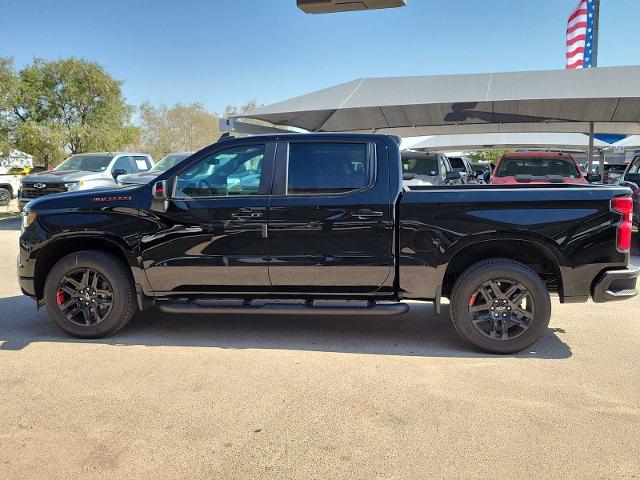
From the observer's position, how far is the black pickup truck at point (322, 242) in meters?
4.72

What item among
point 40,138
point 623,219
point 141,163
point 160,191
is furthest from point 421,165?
point 40,138

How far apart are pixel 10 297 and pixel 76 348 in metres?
2.58

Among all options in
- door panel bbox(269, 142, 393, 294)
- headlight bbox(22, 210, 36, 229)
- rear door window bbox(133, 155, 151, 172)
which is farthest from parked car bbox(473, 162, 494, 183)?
headlight bbox(22, 210, 36, 229)

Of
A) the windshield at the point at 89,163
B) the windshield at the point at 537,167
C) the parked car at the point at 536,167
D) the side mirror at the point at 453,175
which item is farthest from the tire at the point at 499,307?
the windshield at the point at 89,163

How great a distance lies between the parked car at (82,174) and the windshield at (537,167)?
920 centimetres

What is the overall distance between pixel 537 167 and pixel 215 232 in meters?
9.12

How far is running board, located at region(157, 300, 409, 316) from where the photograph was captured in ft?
16.3

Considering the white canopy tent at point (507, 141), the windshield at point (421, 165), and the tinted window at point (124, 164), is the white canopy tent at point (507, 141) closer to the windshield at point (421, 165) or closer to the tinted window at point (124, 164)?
the windshield at point (421, 165)

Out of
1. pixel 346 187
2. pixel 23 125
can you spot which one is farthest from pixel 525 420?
pixel 23 125

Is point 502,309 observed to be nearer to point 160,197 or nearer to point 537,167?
point 160,197

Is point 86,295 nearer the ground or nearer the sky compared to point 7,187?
nearer the ground

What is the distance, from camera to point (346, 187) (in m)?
4.96

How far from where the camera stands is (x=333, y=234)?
16.1ft

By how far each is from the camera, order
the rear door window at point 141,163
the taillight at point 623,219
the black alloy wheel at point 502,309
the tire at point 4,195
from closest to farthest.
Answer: the taillight at point 623,219 < the black alloy wheel at point 502,309 < the rear door window at point 141,163 < the tire at point 4,195
